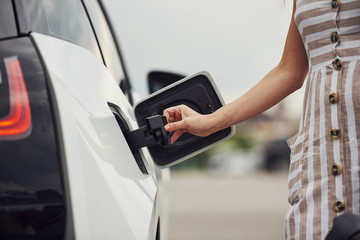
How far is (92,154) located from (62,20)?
578 millimetres

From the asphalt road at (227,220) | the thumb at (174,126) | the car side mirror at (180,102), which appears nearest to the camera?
the thumb at (174,126)

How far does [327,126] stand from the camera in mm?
1343

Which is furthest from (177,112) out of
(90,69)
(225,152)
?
(225,152)

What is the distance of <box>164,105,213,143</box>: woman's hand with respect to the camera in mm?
1786

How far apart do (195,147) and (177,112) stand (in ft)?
0.51

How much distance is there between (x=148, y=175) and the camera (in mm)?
1837

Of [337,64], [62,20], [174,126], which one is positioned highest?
[62,20]

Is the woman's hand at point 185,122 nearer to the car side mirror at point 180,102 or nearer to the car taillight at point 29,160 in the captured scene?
the car side mirror at point 180,102

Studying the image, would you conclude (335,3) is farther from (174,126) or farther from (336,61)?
(174,126)

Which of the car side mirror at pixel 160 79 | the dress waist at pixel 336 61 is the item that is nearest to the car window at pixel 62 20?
the car side mirror at pixel 160 79

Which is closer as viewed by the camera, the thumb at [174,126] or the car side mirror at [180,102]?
the thumb at [174,126]

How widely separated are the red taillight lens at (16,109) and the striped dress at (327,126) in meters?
0.67

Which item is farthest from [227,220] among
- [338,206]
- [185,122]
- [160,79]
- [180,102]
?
[338,206]

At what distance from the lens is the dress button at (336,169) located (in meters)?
1.32
